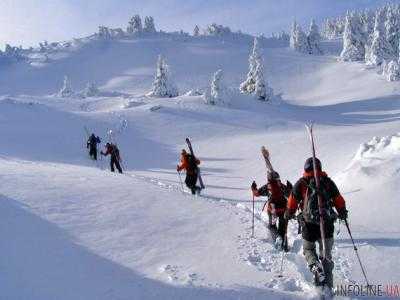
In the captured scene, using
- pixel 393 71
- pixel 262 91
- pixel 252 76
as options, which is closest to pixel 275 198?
pixel 262 91

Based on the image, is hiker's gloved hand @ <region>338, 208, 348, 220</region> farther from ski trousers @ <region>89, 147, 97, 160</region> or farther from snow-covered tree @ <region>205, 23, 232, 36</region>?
snow-covered tree @ <region>205, 23, 232, 36</region>

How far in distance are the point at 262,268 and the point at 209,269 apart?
39.9 inches

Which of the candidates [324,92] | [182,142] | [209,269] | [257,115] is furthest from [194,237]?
[324,92]

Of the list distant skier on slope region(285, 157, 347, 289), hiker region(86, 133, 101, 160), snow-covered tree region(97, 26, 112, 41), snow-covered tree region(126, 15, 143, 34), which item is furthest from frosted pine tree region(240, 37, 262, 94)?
snow-covered tree region(126, 15, 143, 34)

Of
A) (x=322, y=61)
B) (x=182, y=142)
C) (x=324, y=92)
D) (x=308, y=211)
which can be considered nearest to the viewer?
(x=308, y=211)

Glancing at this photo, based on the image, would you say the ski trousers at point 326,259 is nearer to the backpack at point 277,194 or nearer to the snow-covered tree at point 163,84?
the backpack at point 277,194

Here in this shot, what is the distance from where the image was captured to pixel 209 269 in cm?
953

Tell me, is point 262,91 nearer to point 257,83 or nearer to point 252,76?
point 257,83

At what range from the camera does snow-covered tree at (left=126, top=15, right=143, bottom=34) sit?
542ft

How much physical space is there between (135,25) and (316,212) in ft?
536

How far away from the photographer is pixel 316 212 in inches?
332

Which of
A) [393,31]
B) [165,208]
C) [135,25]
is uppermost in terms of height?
[135,25]

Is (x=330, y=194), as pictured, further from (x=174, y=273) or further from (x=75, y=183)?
(x=75, y=183)

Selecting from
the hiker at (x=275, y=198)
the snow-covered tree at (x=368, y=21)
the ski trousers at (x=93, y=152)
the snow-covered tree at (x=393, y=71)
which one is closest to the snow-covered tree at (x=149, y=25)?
the snow-covered tree at (x=368, y=21)
